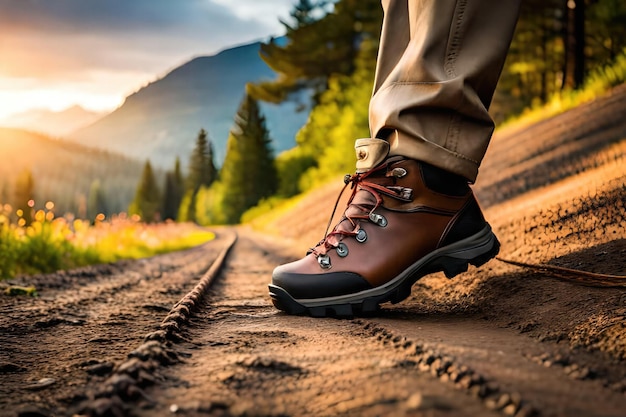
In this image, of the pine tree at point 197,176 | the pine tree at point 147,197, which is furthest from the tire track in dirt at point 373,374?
the pine tree at point 147,197

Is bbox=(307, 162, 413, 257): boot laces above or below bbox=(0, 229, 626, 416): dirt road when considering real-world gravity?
above

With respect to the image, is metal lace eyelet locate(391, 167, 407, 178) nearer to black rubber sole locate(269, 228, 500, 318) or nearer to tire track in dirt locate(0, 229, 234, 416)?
black rubber sole locate(269, 228, 500, 318)

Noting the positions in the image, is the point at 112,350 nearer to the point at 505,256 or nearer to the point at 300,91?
the point at 505,256

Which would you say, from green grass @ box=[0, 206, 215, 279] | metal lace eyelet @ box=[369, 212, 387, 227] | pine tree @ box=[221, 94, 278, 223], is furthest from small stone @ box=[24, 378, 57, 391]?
pine tree @ box=[221, 94, 278, 223]

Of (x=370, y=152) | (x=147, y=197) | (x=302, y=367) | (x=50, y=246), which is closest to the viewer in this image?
(x=302, y=367)

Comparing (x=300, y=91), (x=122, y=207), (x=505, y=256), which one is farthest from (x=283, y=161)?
(x=122, y=207)

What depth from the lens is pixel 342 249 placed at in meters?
1.94

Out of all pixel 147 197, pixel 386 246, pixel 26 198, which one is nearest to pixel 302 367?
pixel 386 246

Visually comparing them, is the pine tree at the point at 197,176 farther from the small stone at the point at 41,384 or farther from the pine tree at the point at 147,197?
the small stone at the point at 41,384

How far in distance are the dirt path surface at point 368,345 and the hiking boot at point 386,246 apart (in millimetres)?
95

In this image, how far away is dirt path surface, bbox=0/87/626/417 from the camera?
95 cm

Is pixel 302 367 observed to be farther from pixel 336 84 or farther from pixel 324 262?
pixel 336 84

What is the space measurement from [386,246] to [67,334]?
3.66ft

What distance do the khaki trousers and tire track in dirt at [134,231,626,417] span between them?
2.05 feet
